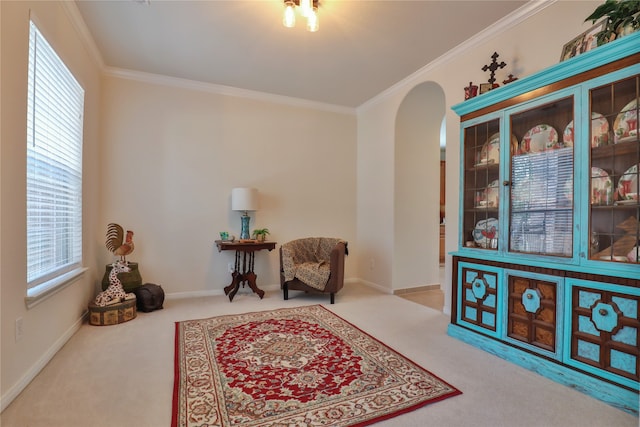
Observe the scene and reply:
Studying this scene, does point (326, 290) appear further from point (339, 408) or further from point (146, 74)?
point (146, 74)

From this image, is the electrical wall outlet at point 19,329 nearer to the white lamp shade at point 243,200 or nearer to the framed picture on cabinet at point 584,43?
the white lamp shade at point 243,200

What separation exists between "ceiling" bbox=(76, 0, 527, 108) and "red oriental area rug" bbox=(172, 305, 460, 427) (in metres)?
2.78

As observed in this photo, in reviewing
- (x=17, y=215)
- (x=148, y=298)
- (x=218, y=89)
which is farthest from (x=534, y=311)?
(x=218, y=89)

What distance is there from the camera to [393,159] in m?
4.29

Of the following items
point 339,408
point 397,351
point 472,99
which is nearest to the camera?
point 339,408

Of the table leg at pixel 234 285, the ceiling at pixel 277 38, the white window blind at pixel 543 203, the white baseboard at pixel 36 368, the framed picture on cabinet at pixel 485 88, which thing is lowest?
the white baseboard at pixel 36 368

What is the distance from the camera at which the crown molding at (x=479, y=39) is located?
101 inches

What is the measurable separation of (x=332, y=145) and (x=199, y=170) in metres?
2.03

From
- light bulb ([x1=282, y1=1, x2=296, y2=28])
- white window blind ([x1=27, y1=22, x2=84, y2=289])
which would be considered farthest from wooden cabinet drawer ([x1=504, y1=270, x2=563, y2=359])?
white window blind ([x1=27, y1=22, x2=84, y2=289])

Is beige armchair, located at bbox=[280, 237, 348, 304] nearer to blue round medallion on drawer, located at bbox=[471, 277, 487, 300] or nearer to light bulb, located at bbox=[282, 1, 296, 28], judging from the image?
blue round medallion on drawer, located at bbox=[471, 277, 487, 300]

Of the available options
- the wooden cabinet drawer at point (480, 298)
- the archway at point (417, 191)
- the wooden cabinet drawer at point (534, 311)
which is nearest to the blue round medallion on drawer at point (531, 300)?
the wooden cabinet drawer at point (534, 311)

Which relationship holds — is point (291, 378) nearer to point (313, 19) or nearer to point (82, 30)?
point (313, 19)

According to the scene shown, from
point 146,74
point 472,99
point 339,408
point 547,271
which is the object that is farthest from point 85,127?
point 547,271

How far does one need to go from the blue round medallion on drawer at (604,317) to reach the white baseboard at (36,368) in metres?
3.35
